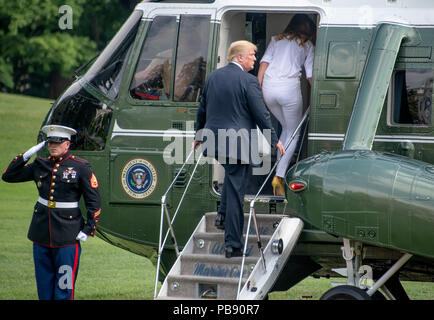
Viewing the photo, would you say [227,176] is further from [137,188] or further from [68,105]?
[68,105]

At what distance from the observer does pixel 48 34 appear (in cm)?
3056

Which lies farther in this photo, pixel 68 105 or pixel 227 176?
pixel 68 105

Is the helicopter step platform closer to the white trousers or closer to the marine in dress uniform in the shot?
the white trousers

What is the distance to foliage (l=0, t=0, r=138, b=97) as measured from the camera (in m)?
27.2

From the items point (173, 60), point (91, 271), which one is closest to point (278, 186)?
point (173, 60)

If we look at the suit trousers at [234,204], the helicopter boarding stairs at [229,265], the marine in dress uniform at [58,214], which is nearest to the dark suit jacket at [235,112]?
the suit trousers at [234,204]

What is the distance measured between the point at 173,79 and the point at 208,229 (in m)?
1.55

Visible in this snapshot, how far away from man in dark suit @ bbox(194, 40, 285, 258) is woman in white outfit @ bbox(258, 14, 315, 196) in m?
0.78

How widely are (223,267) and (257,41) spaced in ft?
9.09

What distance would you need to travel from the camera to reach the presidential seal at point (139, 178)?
7871 mm

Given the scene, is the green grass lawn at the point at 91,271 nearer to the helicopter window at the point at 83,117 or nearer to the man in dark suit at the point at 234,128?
the man in dark suit at the point at 234,128

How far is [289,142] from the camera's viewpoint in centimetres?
744
